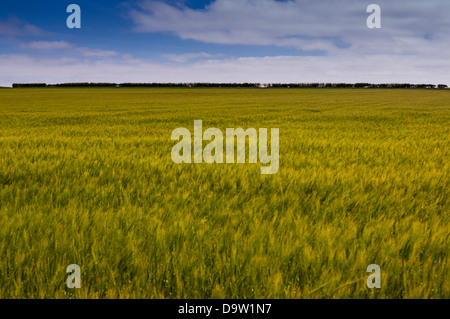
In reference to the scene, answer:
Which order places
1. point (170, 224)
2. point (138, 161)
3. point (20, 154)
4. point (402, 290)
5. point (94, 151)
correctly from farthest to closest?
point (94, 151) < point (20, 154) < point (138, 161) < point (170, 224) < point (402, 290)

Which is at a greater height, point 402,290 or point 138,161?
point 138,161

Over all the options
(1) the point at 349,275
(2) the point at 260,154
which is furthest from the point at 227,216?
(2) the point at 260,154

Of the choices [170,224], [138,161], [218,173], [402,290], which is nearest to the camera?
[402,290]

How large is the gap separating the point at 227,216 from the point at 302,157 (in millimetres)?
3115

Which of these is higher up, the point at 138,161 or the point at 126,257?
the point at 138,161

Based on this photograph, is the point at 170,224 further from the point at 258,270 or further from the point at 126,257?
the point at 258,270

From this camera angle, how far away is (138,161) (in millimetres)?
4801

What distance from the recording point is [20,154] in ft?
16.9

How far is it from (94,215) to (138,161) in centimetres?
226

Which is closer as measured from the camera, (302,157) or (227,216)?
(227,216)
